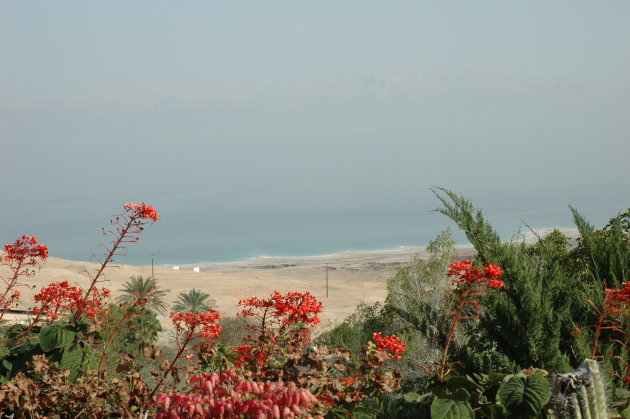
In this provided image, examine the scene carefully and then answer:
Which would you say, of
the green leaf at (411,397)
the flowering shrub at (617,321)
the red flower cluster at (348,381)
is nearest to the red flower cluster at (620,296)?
the flowering shrub at (617,321)

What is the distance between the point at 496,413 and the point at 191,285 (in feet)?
123

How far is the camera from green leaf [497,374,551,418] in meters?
3.30

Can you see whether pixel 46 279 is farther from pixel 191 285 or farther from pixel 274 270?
pixel 274 270

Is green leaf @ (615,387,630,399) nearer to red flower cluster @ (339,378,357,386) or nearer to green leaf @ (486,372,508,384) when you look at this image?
green leaf @ (486,372,508,384)

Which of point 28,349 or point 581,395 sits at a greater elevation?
point 28,349

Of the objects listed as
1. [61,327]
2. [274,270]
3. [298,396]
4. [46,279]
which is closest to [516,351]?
[298,396]

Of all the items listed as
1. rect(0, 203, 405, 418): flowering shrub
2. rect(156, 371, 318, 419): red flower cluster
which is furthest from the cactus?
rect(156, 371, 318, 419): red flower cluster

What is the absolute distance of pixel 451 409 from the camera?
3.36 meters

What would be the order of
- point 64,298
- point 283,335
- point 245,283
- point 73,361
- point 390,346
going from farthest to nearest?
point 245,283 → point 64,298 → point 283,335 → point 390,346 → point 73,361

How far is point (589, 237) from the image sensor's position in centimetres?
543

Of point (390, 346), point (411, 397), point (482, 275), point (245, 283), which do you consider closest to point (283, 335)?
point (390, 346)

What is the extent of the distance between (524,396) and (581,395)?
25 centimetres

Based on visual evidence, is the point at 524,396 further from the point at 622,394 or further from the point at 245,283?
the point at 245,283

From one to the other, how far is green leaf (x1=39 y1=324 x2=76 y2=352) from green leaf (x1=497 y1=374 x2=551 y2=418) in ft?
7.84
